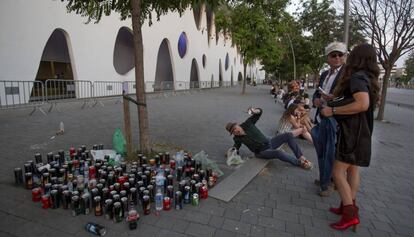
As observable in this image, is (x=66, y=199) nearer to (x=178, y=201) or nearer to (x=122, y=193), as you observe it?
(x=122, y=193)

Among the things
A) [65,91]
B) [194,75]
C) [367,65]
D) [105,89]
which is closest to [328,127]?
[367,65]

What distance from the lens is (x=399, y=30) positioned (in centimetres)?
1024

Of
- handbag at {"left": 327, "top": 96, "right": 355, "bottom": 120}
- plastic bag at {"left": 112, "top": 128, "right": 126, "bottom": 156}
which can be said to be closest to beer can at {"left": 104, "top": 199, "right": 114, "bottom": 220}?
plastic bag at {"left": 112, "top": 128, "right": 126, "bottom": 156}

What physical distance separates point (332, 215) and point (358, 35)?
11284 mm

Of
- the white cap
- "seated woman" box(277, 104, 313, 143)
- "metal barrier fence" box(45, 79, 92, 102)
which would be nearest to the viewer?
the white cap

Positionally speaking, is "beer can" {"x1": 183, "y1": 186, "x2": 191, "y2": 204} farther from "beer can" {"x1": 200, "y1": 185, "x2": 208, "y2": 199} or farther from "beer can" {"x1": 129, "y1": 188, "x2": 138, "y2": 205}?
"beer can" {"x1": 129, "y1": 188, "x2": 138, "y2": 205}

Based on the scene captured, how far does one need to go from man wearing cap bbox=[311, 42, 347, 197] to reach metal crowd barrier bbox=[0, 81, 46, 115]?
9427 mm

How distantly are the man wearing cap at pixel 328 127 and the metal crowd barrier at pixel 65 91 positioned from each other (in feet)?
31.2

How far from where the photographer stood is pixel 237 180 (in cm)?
388

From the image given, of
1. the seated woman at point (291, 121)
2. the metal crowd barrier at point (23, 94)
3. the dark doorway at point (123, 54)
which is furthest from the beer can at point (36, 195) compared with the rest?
the dark doorway at point (123, 54)

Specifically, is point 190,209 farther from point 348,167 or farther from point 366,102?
point 366,102

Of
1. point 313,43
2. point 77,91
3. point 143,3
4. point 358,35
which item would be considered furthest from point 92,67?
point 313,43

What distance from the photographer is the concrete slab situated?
11.4 ft

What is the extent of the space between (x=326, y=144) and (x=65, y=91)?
11336mm
